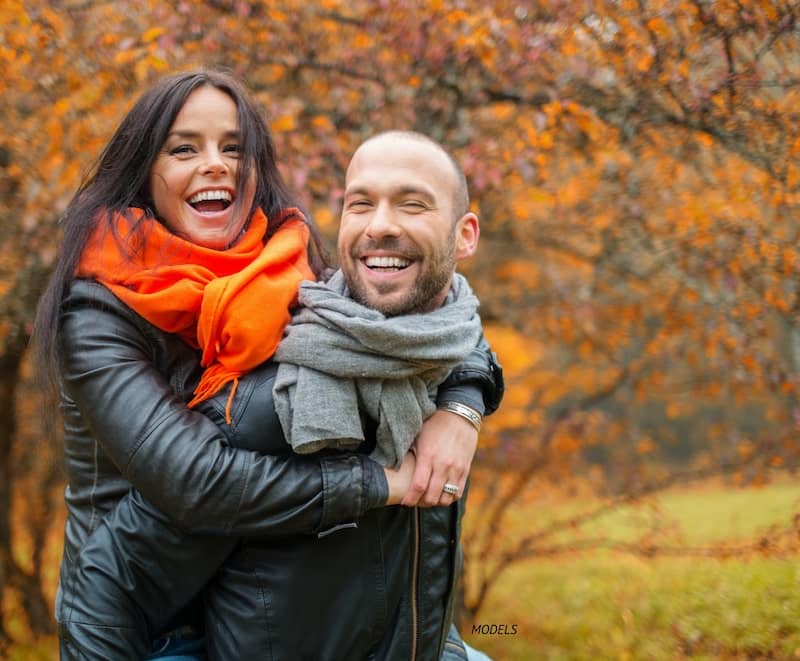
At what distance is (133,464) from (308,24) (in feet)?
10.8

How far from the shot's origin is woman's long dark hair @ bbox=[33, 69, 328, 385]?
2.21 meters

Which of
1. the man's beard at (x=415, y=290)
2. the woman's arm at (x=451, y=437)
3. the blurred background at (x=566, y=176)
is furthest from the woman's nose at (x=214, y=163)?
the blurred background at (x=566, y=176)

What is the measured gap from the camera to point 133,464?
1971 mm

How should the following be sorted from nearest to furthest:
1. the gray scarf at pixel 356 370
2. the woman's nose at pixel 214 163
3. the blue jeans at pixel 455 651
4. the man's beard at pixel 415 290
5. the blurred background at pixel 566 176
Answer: the gray scarf at pixel 356 370 → the man's beard at pixel 415 290 → the woman's nose at pixel 214 163 → the blue jeans at pixel 455 651 → the blurred background at pixel 566 176

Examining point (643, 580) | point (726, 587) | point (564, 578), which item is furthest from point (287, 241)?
point (564, 578)

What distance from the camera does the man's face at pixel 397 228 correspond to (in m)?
2.21

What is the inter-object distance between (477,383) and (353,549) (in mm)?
556

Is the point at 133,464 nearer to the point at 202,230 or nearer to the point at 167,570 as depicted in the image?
the point at 167,570

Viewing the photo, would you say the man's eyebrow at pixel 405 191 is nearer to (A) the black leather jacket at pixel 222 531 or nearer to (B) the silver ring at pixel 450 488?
(A) the black leather jacket at pixel 222 531

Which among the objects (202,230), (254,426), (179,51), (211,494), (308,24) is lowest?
(211,494)

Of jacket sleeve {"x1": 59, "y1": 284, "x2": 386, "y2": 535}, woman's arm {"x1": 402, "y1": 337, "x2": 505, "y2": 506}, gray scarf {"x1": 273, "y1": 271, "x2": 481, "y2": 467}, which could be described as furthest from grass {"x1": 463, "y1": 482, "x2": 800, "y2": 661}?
jacket sleeve {"x1": 59, "y1": 284, "x2": 386, "y2": 535}

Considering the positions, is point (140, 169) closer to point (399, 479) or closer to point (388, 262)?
point (388, 262)

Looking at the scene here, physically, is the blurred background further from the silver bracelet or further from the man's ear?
the silver bracelet

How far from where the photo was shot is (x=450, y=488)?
2133 mm
